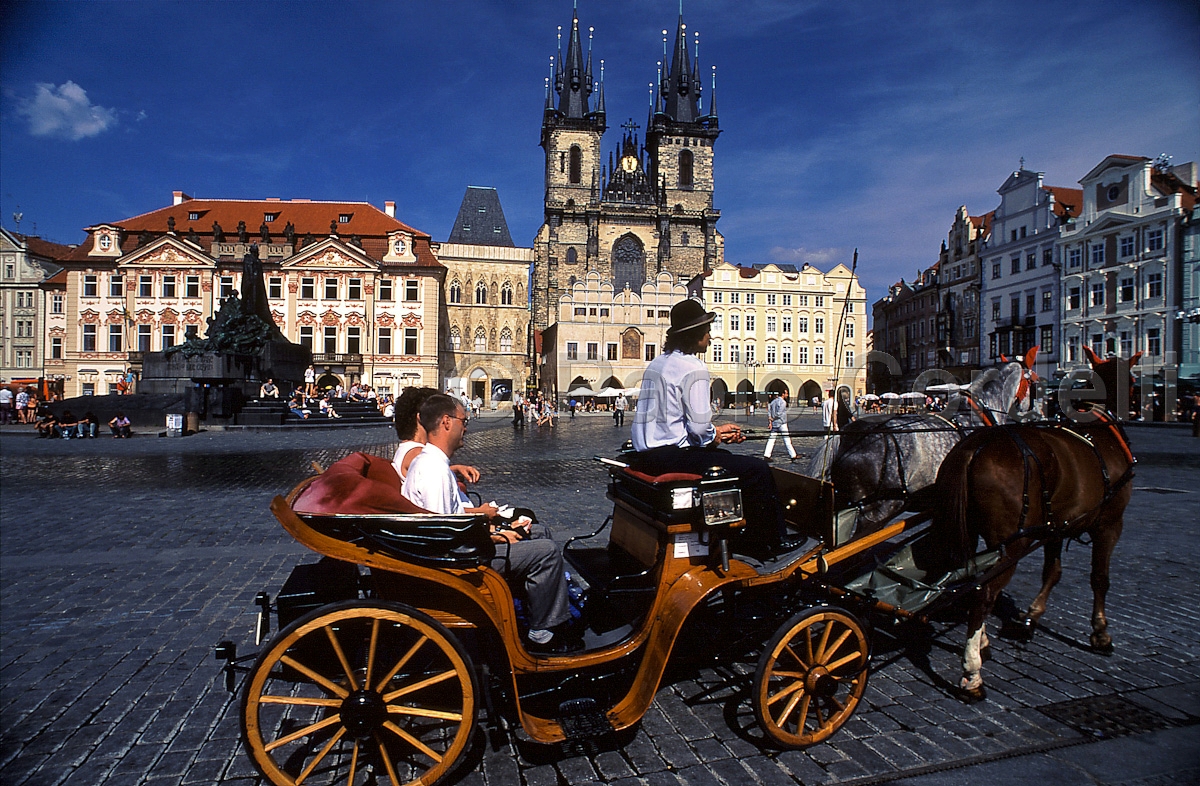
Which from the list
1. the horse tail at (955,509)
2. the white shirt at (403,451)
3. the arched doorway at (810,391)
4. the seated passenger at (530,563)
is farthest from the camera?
the arched doorway at (810,391)

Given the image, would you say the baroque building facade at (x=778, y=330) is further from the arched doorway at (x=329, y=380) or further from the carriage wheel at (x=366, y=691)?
the carriage wheel at (x=366, y=691)

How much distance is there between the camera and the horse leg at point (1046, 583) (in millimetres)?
4227

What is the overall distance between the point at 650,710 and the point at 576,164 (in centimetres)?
7012

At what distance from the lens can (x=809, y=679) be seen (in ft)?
9.74

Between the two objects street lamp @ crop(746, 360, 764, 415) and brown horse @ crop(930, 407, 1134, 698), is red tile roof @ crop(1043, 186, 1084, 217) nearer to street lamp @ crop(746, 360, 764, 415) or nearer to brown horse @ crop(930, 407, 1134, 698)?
street lamp @ crop(746, 360, 764, 415)

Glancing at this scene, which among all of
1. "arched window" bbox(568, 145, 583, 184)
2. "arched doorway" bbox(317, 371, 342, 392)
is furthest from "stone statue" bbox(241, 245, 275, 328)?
"arched window" bbox(568, 145, 583, 184)

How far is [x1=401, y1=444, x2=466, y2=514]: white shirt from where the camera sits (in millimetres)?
3164

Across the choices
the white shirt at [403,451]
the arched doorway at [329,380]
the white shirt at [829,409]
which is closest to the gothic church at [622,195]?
the arched doorway at [329,380]

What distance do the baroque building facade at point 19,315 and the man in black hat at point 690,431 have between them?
60.7 metres

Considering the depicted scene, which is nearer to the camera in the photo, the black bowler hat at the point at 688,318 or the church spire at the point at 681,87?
the black bowler hat at the point at 688,318

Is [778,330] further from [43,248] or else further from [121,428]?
[43,248]

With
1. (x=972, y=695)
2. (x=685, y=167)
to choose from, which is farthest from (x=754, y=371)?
(x=972, y=695)

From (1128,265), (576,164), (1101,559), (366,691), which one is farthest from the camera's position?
(576,164)

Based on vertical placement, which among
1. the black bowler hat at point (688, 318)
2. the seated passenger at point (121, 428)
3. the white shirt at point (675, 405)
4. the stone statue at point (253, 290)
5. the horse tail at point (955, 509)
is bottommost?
the seated passenger at point (121, 428)
